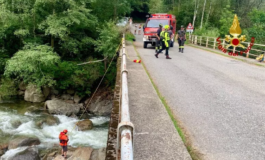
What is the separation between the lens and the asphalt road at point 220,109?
A: 369cm


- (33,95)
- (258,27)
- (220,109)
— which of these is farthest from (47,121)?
(258,27)

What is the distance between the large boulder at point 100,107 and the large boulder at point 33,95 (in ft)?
10.9

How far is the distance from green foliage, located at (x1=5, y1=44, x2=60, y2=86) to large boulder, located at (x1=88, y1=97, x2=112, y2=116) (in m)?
2.87

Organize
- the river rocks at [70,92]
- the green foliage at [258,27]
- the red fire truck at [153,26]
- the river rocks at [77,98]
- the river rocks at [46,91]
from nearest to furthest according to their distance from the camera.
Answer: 1. the river rocks at [46,91]
2. the river rocks at [77,98]
3. the river rocks at [70,92]
4. the red fire truck at [153,26]
5. the green foliage at [258,27]

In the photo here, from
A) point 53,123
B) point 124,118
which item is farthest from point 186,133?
point 53,123

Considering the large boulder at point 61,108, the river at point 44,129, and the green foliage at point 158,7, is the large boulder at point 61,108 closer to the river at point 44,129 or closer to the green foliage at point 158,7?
the river at point 44,129

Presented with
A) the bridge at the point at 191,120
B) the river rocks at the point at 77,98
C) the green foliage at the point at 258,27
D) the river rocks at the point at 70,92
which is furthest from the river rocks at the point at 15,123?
the green foliage at the point at 258,27

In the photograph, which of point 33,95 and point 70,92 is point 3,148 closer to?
point 33,95

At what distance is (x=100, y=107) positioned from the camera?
13969mm

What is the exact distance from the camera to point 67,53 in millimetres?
18484

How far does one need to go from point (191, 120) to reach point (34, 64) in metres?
10.8

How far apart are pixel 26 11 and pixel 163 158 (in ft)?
45.2

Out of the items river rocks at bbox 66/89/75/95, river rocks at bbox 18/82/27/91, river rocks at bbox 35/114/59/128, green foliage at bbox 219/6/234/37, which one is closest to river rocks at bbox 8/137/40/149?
river rocks at bbox 35/114/59/128

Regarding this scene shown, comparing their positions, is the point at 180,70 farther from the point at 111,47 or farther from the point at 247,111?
the point at 111,47
